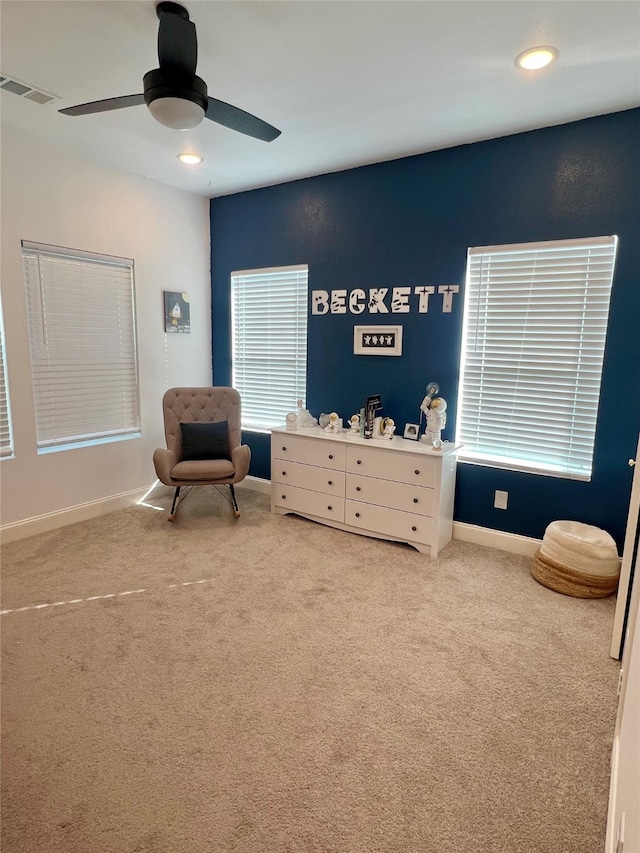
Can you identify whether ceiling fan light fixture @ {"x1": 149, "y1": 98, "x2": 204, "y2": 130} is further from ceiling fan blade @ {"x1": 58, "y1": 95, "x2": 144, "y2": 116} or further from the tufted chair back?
the tufted chair back

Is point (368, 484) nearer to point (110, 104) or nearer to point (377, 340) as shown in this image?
point (377, 340)

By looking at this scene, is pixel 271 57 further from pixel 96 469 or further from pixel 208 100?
pixel 96 469

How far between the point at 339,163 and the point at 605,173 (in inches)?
71.0

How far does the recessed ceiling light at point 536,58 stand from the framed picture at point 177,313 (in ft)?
10.2

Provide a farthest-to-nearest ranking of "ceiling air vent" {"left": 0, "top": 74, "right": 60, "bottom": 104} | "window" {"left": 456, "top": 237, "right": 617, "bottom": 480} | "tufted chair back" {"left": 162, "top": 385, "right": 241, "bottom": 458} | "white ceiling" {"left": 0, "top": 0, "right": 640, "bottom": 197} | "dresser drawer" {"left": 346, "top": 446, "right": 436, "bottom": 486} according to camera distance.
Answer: "tufted chair back" {"left": 162, "top": 385, "right": 241, "bottom": 458} → "dresser drawer" {"left": 346, "top": 446, "right": 436, "bottom": 486} → "window" {"left": 456, "top": 237, "right": 617, "bottom": 480} → "ceiling air vent" {"left": 0, "top": 74, "right": 60, "bottom": 104} → "white ceiling" {"left": 0, "top": 0, "right": 640, "bottom": 197}

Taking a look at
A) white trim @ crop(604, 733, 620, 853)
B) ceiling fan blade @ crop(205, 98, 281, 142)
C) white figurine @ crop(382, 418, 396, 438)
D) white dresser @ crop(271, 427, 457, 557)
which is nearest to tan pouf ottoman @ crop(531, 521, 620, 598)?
white dresser @ crop(271, 427, 457, 557)

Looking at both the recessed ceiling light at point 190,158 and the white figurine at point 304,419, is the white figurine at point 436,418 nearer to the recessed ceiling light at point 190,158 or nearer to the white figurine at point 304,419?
the white figurine at point 304,419

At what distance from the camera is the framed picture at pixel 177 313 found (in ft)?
13.9

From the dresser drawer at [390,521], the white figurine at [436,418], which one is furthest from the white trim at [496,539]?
the white figurine at [436,418]

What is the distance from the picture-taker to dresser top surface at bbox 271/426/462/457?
10.5 feet

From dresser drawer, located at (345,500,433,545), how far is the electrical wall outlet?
519mm

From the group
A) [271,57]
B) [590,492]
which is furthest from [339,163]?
[590,492]

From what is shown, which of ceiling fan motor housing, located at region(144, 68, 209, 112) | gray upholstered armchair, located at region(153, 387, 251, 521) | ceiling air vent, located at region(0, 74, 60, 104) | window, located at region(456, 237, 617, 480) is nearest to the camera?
ceiling fan motor housing, located at region(144, 68, 209, 112)

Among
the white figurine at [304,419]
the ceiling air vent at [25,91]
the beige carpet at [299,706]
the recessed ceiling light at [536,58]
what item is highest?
the ceiling air vent at [25,91]
